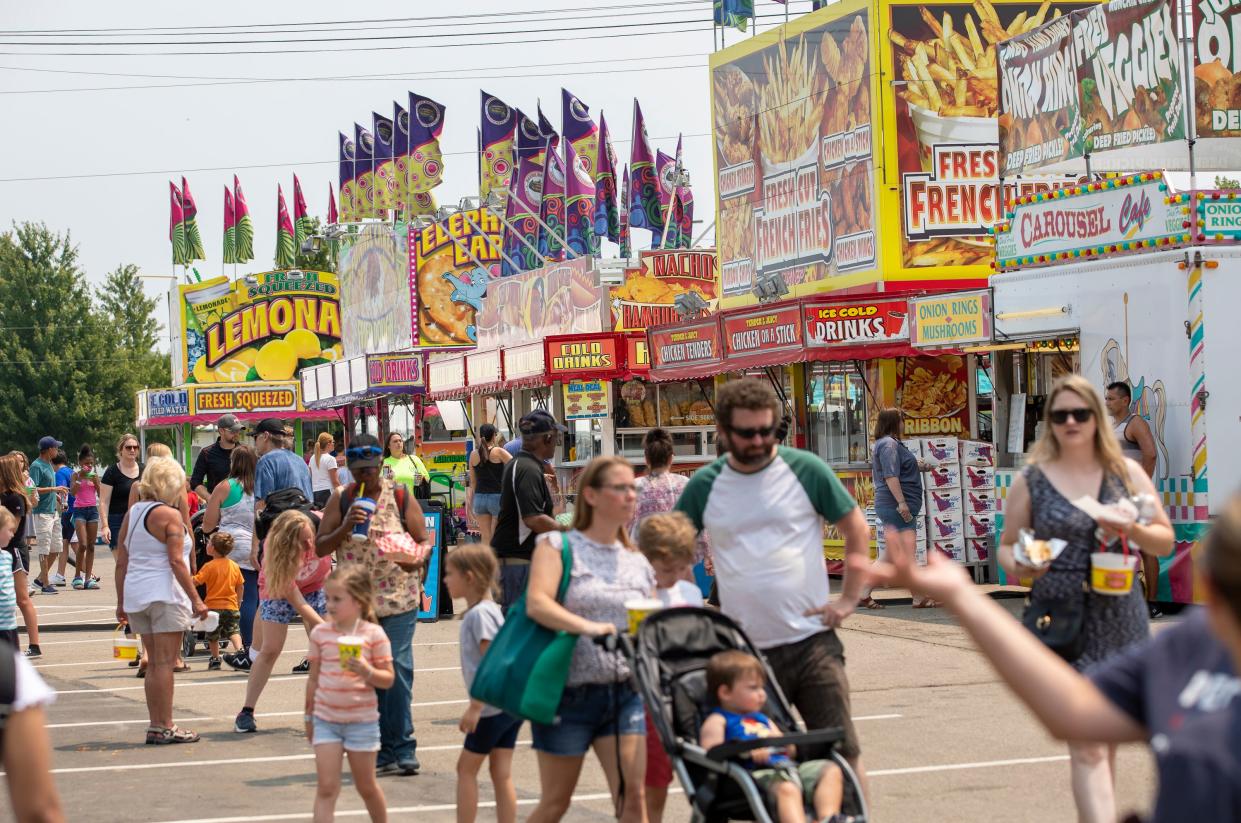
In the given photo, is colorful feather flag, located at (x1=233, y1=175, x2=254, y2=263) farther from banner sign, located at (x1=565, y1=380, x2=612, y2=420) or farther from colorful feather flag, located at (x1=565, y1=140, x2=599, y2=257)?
banner sign, located at (x1=565, y1=380, x2=612, y2=420)

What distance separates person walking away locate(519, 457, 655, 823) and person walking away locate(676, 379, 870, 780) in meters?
0.36

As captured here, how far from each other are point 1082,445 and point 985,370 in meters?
12.0

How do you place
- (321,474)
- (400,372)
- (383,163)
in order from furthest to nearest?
(383,163)
(400,372)
(321,474)

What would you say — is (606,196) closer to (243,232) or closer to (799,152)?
(799,152)

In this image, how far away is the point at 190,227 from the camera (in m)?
59.2

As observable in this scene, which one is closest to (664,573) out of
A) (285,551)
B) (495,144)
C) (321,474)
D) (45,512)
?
(285,551)

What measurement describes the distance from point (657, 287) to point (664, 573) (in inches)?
762

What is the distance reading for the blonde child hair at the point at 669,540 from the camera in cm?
643

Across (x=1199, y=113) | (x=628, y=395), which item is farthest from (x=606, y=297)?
(x=1199, y=113)

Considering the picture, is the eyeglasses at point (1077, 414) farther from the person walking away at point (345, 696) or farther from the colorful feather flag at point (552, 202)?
the colorful feather flag at point (552, 202)

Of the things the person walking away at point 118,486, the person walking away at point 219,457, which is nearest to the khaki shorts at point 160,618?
the person walking away at point 219,457

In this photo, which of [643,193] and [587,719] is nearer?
[587,719]

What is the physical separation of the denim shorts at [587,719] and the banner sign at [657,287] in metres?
19.2

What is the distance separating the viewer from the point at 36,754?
12.2ft
